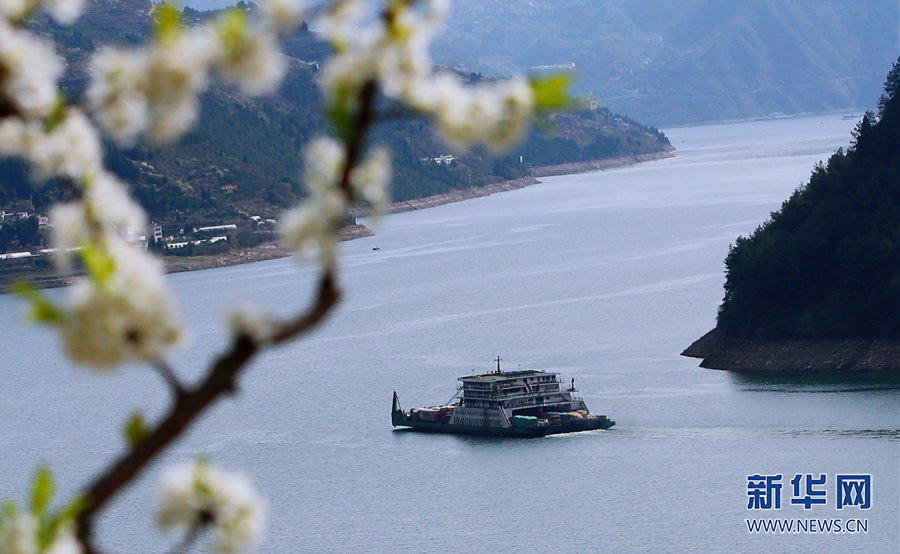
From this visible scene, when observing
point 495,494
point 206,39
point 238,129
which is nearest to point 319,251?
point 206,39

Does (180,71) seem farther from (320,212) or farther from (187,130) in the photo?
(320,212)

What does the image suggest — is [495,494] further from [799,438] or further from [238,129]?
[238,129]

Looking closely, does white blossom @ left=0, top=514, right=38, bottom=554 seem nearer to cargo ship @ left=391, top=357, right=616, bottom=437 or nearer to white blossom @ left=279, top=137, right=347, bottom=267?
white blossom @ left=279, top=137, right=347, bottom=267

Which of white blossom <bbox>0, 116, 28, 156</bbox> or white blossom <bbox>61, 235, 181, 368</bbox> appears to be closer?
white blossom <bbox>61, 235, 181, 368</bbox>

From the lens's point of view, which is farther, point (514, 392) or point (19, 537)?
point (514, 392)

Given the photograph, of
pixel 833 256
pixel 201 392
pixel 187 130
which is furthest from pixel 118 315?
pixel 833 256

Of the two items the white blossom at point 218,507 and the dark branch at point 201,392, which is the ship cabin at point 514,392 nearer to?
the white blossom at point 218,507

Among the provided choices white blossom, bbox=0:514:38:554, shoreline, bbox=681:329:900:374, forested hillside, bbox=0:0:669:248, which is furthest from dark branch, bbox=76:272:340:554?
forested hillside, bbox=0:0:669:248
